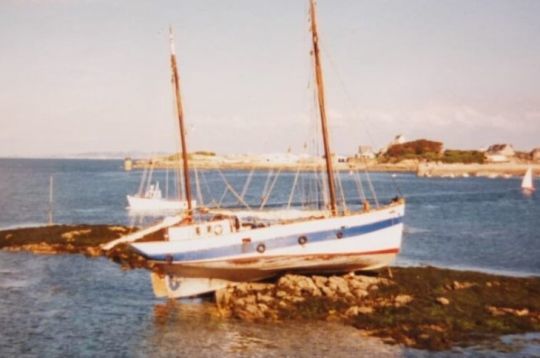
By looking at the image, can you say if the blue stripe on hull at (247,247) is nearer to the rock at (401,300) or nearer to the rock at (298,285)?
the rock at (298,285)

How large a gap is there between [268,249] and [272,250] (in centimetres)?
22

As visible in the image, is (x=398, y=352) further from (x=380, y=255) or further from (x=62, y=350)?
(x=62, y=350)

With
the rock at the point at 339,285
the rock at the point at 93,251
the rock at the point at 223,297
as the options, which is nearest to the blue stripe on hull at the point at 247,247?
the rock at the point at 223,297

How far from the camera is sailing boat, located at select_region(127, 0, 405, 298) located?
31.3 m

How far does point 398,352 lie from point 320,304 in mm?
6115

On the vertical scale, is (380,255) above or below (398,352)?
above

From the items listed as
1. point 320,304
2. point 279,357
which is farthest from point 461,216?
point 279,357

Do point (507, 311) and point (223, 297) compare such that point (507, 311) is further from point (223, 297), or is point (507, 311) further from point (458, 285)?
point (223, 297)

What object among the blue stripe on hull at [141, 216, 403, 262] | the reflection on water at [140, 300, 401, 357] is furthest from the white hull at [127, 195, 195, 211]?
the reflection on water at [140, 300, 401, 357]

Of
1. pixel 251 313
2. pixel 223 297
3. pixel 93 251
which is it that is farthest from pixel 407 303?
pixel 93 251

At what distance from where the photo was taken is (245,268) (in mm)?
31672

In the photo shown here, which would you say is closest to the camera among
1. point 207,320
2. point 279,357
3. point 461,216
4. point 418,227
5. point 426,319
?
point 279,357

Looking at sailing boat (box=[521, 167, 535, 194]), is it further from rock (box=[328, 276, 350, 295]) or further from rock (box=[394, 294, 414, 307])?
rock (box=[394, 294, 414, 307])

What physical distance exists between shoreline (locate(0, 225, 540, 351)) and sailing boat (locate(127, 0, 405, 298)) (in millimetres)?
802
